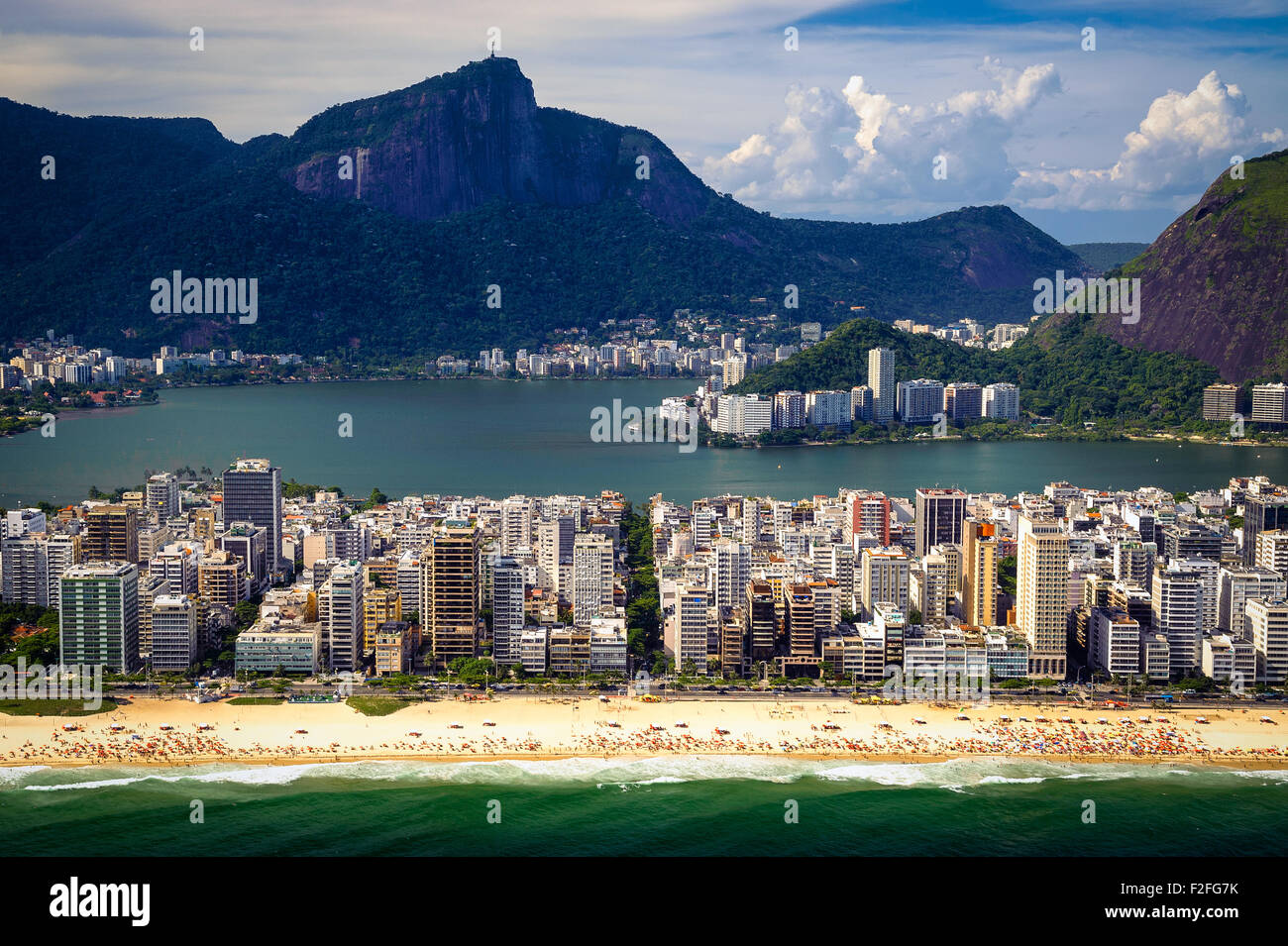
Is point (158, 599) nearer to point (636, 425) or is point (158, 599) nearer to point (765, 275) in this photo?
point (636, 425)

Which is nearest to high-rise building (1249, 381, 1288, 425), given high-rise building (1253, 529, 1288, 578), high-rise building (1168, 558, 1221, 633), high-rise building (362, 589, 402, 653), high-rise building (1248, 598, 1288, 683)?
high-rise building (1253, 529, 1288, 578)

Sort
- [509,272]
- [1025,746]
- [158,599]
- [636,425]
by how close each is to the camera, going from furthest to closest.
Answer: [509,272] → [636,425] → [158,599] → [1025,746]

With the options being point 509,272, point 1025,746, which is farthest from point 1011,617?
point 509,272

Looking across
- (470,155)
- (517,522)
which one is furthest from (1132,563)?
(470,155)

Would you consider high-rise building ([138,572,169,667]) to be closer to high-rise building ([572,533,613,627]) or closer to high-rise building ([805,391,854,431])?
high-rise building ([572,533,613,627])

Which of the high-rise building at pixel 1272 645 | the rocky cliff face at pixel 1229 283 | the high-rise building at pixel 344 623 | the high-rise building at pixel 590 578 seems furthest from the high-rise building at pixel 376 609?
the rocky cliff face at pixel 1229 283

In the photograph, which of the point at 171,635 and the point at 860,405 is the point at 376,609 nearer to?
the point at 171,635
